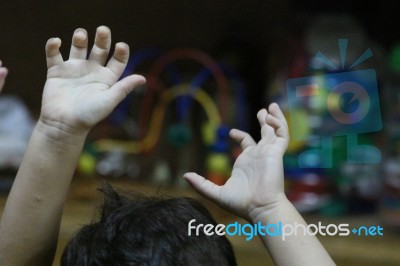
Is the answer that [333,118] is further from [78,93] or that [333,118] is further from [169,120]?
[78,93]

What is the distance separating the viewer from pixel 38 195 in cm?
53

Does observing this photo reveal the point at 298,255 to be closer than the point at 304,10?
Yes

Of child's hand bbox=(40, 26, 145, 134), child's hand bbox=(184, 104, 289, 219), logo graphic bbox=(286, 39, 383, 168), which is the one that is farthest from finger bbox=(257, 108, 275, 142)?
logo graphic bbox=(286, 39, 383, 168)

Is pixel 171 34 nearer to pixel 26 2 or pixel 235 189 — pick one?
pixel 26 2

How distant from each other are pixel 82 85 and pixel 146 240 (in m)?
0.15

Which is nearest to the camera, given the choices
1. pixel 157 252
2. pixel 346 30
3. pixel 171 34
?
pixel 157 252

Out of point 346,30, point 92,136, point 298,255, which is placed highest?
point 346,30

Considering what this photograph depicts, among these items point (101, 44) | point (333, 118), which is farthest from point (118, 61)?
point (333, 118)

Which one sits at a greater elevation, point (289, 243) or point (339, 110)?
point (339, 110)

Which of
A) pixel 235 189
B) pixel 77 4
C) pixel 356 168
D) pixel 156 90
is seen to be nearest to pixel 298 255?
pixel 235 189

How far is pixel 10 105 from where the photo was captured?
1.18 metres

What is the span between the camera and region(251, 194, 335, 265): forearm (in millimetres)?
493

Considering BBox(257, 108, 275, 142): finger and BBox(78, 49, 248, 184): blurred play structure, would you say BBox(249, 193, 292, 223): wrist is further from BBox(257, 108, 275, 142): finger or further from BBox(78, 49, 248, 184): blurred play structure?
BBox(78, 49, 248, 184): blurred play structure

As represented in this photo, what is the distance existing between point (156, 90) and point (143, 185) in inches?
7.0
